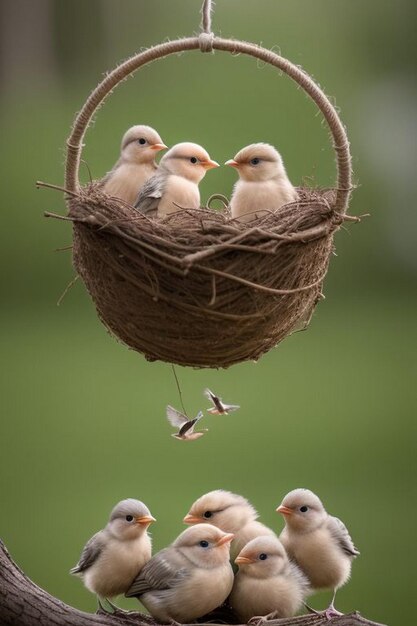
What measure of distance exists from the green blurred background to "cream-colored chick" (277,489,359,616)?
230 centimetres

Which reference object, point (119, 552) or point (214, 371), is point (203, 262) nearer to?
point (119, 552)

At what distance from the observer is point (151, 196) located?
240 centimetres

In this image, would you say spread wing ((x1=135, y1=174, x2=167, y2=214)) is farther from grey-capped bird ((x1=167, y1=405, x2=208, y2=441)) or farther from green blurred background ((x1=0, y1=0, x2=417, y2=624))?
green blurred background ((x1=0, y1=0, x2=417, y2=624))

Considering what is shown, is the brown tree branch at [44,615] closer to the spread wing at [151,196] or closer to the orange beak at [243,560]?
the orange beak at [243,560]

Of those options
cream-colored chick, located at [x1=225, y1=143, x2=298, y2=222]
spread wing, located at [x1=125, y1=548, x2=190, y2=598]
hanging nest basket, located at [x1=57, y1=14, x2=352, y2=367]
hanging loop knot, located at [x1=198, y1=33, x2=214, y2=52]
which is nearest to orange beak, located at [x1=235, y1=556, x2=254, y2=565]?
spread wing, located at [x1=125, y1=548, x2=190, y2=598]

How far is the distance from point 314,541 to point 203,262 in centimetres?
83

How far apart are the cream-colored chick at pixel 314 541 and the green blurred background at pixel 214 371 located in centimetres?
230

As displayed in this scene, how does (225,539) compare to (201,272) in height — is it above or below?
below

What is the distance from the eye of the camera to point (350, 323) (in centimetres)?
647

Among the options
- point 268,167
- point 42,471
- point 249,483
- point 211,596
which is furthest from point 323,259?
point 42,471

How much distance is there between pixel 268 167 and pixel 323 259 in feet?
0.89

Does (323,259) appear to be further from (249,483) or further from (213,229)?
(249,483)

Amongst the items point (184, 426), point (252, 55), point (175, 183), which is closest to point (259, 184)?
point (175, 183)

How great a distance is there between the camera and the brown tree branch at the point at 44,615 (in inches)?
94.0
